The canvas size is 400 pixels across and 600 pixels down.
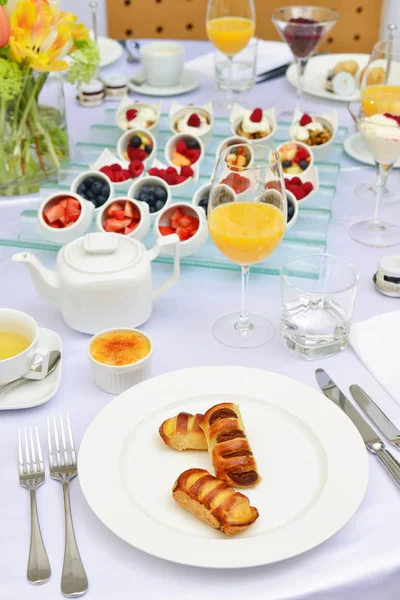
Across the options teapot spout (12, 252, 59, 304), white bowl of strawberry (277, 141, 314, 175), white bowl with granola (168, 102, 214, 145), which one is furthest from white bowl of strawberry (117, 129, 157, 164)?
teapot spout (12, 252, 59, 304)

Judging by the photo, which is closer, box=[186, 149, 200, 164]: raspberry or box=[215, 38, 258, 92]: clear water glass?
box=[186, 149, 200, 164]: raspberry

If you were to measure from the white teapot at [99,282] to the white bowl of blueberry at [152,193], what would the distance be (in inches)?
10.6

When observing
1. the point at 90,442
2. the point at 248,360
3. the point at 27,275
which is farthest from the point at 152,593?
the point at 27,275

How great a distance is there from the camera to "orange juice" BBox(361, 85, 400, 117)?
1.60 meters

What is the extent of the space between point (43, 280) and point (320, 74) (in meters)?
1.45

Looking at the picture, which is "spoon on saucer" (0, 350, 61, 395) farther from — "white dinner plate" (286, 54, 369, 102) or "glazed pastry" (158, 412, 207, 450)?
"white dinner plate" (286, 54, 369, 102)

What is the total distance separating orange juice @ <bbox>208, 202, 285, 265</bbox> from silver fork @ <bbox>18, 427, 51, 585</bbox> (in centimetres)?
42

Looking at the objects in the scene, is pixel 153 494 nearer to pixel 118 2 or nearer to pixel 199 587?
pixel 199 587

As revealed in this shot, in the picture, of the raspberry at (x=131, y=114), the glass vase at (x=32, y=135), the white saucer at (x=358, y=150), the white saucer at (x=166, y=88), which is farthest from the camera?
the white saucer at (x=166, y=88)

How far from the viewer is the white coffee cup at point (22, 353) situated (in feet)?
3.52

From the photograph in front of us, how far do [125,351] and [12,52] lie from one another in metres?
0.77

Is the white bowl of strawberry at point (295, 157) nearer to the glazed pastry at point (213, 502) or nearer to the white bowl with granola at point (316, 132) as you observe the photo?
the white bowl with granola at point (316, 132)

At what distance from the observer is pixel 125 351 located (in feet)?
3.74

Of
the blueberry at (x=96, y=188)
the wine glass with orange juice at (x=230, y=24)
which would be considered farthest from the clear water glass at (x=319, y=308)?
the wine glass with orange juice at (x=230, y=24)
